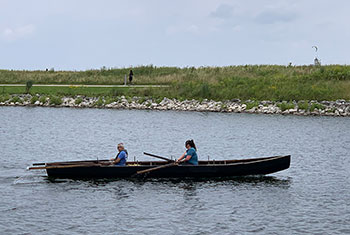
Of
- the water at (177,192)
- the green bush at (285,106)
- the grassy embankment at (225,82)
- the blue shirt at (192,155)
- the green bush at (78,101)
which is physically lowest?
the water at (177,192)

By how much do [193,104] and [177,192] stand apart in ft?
129

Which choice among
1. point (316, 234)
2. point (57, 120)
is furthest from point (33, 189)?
point (57, 120)

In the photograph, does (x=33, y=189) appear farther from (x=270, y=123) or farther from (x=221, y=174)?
(x=270, y=123)

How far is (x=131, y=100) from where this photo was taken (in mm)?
64562

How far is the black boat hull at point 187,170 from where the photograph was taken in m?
26.1

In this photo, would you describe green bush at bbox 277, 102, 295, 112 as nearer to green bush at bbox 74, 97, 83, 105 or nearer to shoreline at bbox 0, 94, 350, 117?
shoreline at bbox 0, 94, 350, 117

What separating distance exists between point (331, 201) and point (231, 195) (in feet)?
13.5

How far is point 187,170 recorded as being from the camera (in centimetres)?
2650

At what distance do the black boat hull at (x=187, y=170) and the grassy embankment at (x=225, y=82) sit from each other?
36805 millimetres

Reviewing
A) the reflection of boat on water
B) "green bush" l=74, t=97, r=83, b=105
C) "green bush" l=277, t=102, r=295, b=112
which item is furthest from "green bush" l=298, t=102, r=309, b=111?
the reflection of boat on water

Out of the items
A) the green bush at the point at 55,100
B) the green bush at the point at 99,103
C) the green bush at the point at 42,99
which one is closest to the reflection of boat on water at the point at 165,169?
the green bush at the point at 99,103

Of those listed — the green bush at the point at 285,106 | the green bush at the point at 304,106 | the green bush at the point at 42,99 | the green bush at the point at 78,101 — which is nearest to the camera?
the green bush at the point at 304,106

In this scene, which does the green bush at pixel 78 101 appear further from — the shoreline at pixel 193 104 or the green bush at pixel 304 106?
the green bush at pixel 304 106

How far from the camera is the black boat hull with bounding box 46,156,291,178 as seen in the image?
85.8 feet
